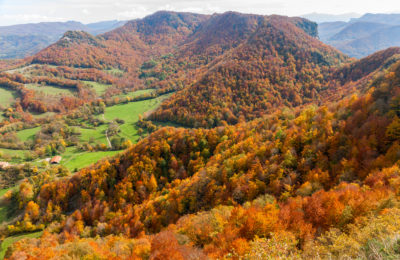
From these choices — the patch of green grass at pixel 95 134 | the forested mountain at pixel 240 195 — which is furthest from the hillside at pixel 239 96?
the forested mountain at pixel 240 195

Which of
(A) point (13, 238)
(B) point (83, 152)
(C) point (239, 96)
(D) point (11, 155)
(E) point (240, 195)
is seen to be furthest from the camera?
(C) point (239, 96)

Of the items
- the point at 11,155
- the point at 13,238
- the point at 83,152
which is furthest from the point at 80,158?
the point at 13,238

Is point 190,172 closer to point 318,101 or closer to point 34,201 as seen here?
point 34,201

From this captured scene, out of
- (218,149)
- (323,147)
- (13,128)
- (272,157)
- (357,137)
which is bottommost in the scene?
(13,128)

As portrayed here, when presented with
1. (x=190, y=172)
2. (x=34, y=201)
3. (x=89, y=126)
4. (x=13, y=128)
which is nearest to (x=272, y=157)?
(x=190, y=172)

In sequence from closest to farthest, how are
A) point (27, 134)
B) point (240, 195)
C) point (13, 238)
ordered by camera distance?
point (240, 195), point (13, 238), point (27, 134)

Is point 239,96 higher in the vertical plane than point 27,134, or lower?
higher

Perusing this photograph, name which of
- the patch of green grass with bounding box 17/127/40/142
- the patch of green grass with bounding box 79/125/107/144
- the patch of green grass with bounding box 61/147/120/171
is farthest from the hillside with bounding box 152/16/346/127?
the patch of green grass with bounding box 17/127/40/142

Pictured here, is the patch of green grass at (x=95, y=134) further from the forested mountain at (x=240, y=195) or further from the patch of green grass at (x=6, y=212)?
the patch of green grass at (x=6, y=212)

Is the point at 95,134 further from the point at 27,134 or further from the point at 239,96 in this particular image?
the point at 239,96
